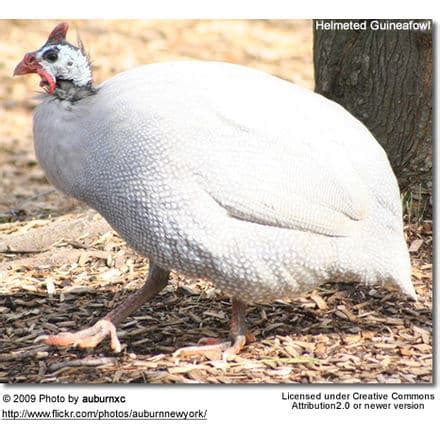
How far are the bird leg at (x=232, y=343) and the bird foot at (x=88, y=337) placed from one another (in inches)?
10.8

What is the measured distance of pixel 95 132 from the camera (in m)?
3.52

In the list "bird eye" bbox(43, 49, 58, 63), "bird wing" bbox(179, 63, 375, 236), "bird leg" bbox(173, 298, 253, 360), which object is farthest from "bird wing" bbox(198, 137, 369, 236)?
"bird eye" bbox(43, 49, 58, 63)

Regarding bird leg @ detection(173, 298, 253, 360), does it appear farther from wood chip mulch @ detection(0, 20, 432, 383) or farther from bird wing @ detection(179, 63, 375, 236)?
bird wing @ detection(179, 63, 375, 236)

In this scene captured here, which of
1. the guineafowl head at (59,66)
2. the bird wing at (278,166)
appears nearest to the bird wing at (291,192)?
the bird wing at (278,166)

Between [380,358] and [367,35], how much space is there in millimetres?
1670

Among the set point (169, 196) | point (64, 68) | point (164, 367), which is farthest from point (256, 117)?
point (164, 367)

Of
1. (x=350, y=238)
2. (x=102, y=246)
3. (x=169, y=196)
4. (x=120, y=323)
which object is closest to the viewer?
(x=169, y=196)

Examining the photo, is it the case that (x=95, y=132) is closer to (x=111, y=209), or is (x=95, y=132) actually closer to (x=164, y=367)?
(x=111, y=209)

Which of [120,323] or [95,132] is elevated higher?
[95,132]

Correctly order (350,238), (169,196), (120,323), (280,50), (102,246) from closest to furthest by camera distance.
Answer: (169,196)
(350,238)
(120,323)
(102,246)
(280,50)

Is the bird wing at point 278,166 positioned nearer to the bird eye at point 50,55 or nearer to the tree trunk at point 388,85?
the bird eye at point 50,55

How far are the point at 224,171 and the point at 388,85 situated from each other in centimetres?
156

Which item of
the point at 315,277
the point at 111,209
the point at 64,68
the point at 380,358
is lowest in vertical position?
the point at 380,358

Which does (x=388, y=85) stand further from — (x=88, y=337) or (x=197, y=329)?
(x=88, y=337)
